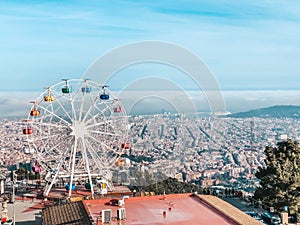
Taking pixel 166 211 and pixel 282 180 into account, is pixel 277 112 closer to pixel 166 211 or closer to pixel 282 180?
pixel 282 180

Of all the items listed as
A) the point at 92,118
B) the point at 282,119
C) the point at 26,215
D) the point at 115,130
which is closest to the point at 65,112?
the point at 92,118

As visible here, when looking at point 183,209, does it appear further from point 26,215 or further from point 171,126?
point 171,126

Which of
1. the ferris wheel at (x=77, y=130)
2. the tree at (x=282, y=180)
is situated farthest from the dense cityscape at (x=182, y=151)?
the tree at (x=282, y=180)

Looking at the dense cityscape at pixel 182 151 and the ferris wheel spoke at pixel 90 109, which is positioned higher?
the ferris wheel spoke at pixel 90 109

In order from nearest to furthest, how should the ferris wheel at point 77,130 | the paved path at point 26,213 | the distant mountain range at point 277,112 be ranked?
the paved path at point 26,213
the ferris wheel at point 77,130
the distant mountain range at point 277,112

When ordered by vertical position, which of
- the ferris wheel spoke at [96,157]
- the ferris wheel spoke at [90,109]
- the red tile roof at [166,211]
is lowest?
the red tile roof at [166,211]

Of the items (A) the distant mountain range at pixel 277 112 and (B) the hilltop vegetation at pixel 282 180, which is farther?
(A) the distant mountain range at pixel 277 112

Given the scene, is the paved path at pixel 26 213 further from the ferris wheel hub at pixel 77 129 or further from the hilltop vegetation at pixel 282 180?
the hilltop vegetation at pixel 282 180

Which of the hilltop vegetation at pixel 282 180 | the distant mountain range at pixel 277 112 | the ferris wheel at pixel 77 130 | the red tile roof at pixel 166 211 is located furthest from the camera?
the distant mountain range at pixel 277 112
